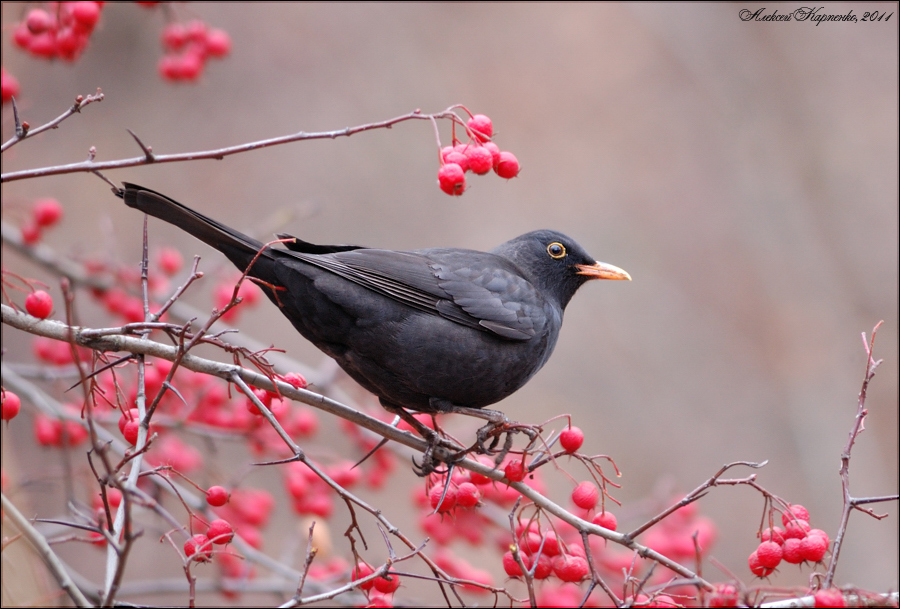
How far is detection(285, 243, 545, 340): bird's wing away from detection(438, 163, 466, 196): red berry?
697mm

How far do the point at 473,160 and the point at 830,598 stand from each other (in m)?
1.84

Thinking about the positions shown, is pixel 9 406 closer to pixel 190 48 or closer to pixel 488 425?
pixel 488 425

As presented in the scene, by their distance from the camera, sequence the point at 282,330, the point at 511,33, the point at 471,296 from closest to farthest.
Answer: the point at 471,296, the point at 282,330, the point at 511,33

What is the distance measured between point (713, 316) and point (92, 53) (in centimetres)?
803

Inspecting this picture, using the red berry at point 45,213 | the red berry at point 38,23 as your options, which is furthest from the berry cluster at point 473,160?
the red berry at point 45,213

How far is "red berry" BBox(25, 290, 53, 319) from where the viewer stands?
2740mm

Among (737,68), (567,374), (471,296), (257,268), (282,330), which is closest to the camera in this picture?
(257,268)

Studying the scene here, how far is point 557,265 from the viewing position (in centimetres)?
428

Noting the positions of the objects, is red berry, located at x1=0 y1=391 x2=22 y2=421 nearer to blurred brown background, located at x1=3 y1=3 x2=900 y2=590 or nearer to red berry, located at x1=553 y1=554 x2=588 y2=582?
red berry, located at x1=553 y1=554 x2=588 y2=582

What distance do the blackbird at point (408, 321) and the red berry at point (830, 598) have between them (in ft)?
5.35

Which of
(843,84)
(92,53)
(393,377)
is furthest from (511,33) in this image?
(393,377)

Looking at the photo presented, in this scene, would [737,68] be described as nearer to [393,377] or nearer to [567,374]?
[567,374]

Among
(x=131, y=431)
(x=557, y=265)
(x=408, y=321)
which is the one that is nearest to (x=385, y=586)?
(x=131, y=431)

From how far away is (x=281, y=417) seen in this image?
4562 millimetres
